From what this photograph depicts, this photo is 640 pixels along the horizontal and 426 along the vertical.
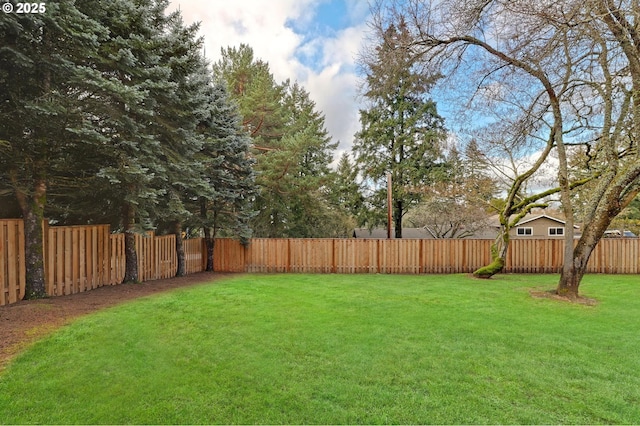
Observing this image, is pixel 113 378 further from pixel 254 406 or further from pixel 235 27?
pixel 235 27

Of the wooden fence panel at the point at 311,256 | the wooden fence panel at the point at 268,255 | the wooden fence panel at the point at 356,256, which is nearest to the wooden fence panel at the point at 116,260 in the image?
the wooden fence panel at the point at 268,255

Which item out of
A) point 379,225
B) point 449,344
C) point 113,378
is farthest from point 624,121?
point 379,225

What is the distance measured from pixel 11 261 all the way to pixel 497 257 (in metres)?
11.6

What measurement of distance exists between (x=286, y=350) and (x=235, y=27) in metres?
11.9

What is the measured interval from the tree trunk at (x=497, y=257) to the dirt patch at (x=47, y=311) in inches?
348

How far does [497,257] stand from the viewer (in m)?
9.73

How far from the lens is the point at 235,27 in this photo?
460 inches

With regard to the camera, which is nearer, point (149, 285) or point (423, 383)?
point (423, 383)

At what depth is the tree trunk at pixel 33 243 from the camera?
5695 mm

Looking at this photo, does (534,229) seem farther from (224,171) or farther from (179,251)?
(179,251)

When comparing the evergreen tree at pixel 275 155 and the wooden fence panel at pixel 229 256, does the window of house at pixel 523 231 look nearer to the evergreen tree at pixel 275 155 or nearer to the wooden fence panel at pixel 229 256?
the evergreen tree at pixel 275 155

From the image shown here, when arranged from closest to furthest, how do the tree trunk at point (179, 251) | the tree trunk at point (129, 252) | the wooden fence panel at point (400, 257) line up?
1. the tree trunk at point (129, 252)
2. the tree trunk at point (179, 251)
3. the wooden fence panel at point (400, 257)

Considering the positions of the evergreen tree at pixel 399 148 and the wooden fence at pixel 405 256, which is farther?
the evergreen tree at pixel 399 148

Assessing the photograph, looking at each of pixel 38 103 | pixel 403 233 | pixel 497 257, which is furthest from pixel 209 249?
pixel 403 233
